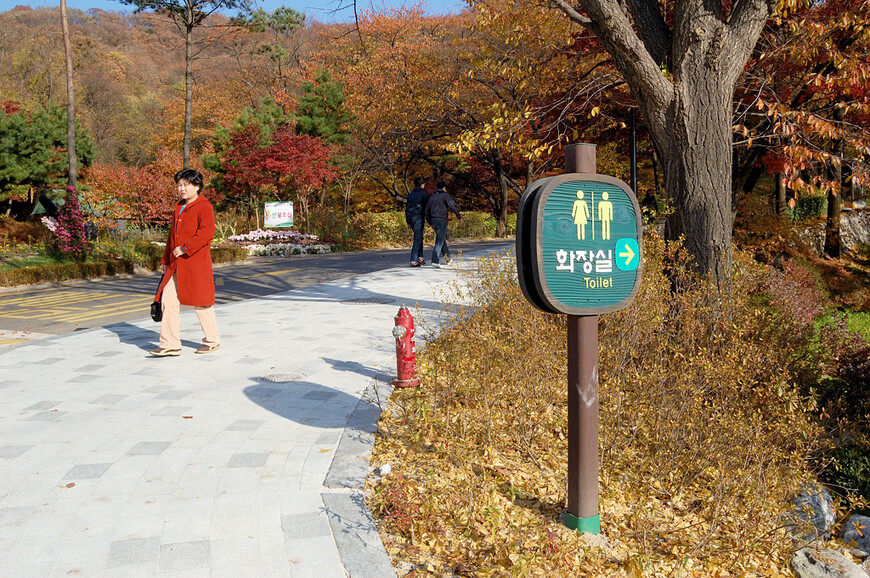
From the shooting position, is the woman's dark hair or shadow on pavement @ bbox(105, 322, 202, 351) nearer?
the woman's dark hair

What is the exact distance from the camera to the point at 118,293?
13.6m

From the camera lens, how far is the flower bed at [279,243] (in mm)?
24516

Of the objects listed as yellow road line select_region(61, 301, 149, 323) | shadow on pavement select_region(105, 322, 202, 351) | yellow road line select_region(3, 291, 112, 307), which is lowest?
shadow on pavement select_region(105, 322, 202, 351)

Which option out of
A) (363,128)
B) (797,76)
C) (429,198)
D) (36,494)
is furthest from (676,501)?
(363,128)

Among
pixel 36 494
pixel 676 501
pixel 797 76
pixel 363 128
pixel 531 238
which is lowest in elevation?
pixel 676 501

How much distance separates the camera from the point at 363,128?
31125 mm

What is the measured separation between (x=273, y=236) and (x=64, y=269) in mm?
10621

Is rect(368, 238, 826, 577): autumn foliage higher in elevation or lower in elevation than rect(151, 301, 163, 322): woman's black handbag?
lower

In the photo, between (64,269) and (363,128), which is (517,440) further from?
(363,128)

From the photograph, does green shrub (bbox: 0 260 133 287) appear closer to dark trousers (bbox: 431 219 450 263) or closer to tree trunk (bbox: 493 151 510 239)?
dark trousers (bbox: 431 219 450 263)

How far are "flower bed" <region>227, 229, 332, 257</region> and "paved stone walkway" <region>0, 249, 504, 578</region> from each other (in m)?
16.6

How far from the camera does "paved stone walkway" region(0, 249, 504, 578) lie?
319cm

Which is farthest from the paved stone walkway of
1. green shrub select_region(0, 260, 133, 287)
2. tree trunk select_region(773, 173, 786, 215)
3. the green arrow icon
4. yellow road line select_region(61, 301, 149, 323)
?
tree trunk select_region(773, 173, 786, 215)

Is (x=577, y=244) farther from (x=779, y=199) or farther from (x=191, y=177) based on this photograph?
(x=779, y=199)
